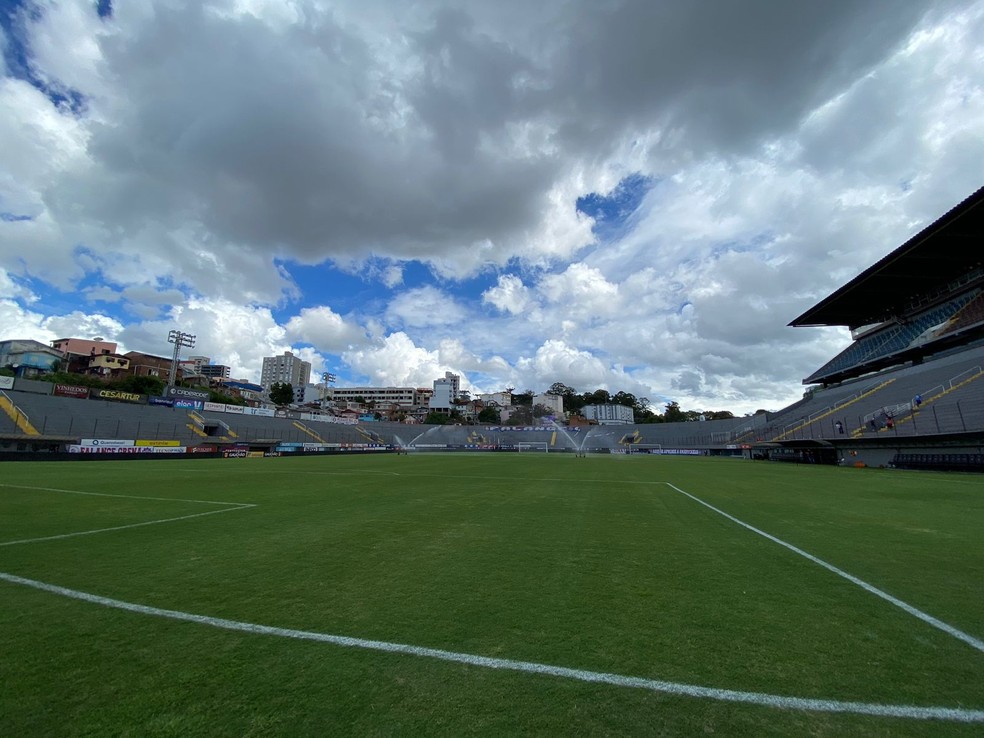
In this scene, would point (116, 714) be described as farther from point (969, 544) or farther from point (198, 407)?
point (198, 407)

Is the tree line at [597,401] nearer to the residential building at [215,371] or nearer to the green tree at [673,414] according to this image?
the green tree at [673,414]

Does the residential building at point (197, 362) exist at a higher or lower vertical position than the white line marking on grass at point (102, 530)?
higher

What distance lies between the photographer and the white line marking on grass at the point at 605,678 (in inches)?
97.3

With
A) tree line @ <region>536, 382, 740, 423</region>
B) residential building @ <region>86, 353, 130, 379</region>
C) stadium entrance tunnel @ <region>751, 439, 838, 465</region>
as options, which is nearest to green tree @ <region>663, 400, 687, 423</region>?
tree line @ <region>536, 382, 740, 423</region>

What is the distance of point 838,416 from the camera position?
34938 mm

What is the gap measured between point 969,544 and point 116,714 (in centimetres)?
Answer: 985

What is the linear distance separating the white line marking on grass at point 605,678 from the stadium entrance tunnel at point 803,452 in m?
36.8

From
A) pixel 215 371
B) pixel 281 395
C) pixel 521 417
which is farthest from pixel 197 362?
pixel 521 417

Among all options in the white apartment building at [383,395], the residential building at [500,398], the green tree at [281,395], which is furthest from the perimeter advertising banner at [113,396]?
the residential building at [500,398]

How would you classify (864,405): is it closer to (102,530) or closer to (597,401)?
(102,530)

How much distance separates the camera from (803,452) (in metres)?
37.6

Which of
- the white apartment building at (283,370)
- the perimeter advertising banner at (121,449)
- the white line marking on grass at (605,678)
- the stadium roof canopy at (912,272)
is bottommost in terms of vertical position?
the white line marking on grass at (605,678)

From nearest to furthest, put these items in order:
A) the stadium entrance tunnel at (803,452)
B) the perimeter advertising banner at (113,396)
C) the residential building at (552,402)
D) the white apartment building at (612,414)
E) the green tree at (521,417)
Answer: the stadium entrance tunnel at (803,452), the perimeter advertising banner at (113,396), the green tree at (521,417), the white apartment building at (612,414), the residential building at (552,402)

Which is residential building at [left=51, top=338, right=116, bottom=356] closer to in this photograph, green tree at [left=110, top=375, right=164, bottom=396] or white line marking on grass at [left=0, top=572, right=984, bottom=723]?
green tree at [left=110, top=375, right=164, bottom=396]
